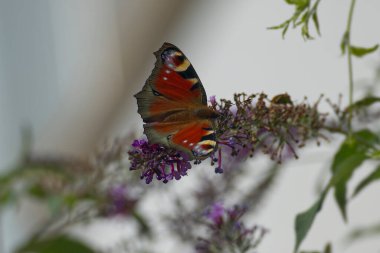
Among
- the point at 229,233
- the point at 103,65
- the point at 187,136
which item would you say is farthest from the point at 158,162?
the point at 103,65

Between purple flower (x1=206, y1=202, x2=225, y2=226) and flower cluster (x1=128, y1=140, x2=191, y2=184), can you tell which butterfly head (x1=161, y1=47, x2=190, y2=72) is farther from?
purple flower (x1=206, y1=202, x2=225, y2=226)

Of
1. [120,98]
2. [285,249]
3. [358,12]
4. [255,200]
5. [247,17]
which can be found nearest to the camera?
[255,200]

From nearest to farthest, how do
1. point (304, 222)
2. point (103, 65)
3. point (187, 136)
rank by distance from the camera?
point (187, 136)
point (304, 222)
point (103, 65)

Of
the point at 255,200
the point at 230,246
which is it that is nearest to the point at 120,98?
the point at 255,200

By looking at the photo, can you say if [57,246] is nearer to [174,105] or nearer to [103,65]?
[174,105]

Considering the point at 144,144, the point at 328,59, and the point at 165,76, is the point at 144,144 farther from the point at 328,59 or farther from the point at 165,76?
the point at 328,59

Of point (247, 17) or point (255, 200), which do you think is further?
point (247, 17)

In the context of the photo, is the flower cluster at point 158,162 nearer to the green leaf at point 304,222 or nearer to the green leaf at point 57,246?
the green leaf at point 304,222

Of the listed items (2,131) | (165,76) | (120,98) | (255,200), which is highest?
(165,76)
